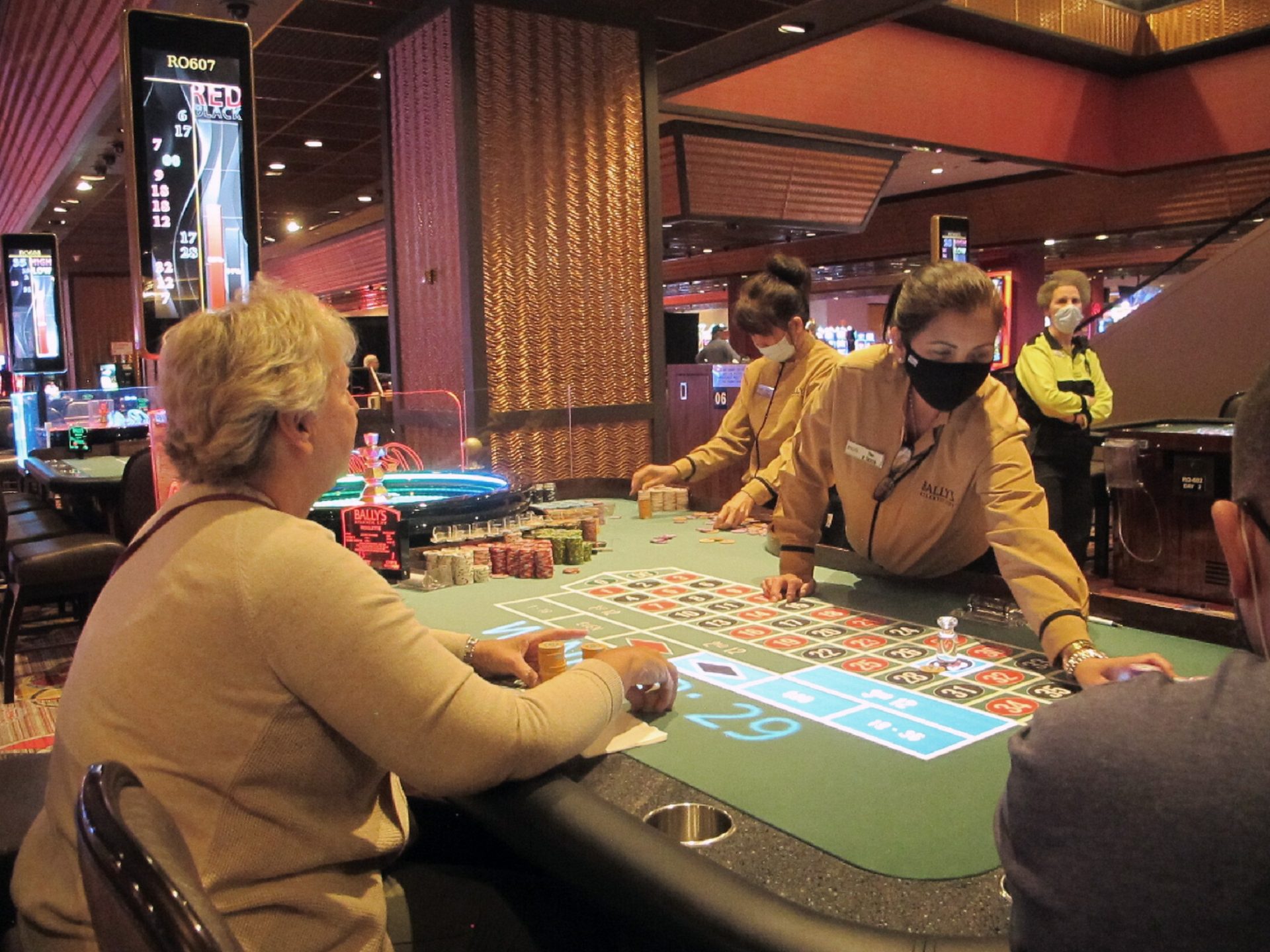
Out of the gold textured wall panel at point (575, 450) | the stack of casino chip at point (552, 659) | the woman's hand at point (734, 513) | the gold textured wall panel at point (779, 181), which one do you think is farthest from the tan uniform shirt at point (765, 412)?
the gold textured wall panel at point (779, 181)

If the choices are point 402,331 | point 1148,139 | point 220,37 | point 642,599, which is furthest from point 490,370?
point 1148,139

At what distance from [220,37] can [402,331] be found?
261 cm

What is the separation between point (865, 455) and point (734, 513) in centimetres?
80

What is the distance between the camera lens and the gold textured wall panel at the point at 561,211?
522cm

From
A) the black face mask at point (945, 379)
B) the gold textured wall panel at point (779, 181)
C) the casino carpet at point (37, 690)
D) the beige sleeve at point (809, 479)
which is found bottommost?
the casino carpet at point (37, 690)

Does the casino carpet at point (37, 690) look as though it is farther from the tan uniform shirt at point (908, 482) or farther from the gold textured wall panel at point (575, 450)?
the tan uniform shirt at point (908, 482)

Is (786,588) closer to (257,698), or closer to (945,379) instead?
(945,379)

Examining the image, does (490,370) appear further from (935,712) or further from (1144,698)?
(1144,698)

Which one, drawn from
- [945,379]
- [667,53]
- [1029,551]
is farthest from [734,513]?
[667,53]

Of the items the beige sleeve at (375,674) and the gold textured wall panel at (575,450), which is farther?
the gold textured wall panel at (575,450)

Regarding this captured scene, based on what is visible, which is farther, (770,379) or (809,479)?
(770,379)

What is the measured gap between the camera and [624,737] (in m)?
1.49

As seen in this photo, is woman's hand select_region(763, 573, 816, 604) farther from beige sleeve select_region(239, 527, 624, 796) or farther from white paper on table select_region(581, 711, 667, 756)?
beige sleeve select_region(239, 527, 624, 796)

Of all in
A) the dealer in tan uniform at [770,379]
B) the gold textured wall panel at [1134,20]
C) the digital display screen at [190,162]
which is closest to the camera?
the digital display screen at [190,162]
